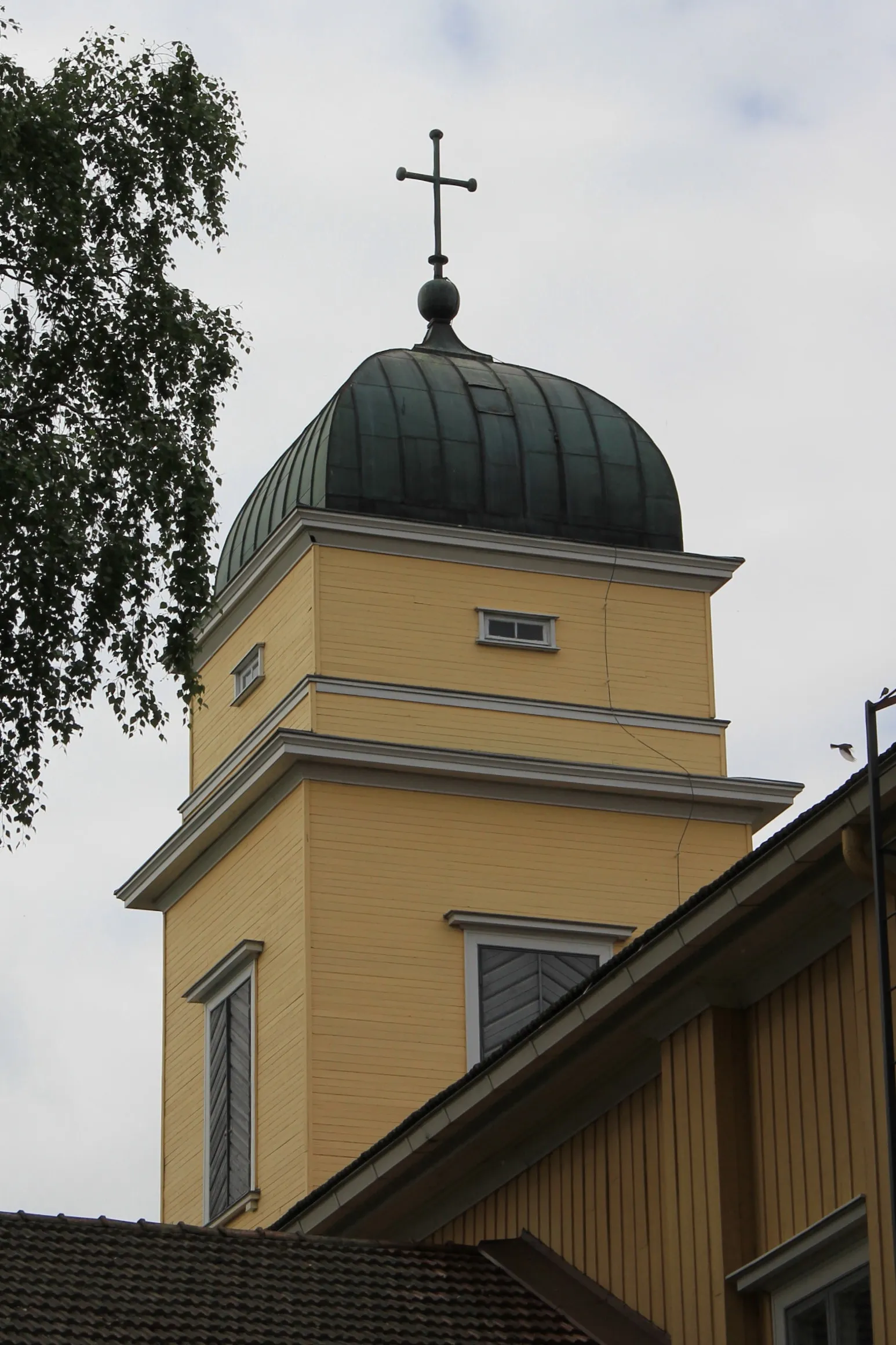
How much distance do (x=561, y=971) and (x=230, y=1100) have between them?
3.28m

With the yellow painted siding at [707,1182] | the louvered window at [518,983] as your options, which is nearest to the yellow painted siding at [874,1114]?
the yellow painted siding at [707,1182]

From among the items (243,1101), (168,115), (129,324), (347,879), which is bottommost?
(243,1101)

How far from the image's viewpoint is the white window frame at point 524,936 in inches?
956

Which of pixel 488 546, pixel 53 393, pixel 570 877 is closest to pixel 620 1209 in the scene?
pixel 53 393

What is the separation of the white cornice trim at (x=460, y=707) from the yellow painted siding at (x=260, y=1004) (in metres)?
0.99

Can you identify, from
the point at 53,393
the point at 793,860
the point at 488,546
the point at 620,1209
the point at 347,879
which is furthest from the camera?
the point at 488,546

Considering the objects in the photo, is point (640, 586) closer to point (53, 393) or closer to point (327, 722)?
point (327, 722)

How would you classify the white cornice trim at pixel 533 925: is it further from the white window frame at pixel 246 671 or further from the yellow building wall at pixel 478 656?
the white window frame at pixel 246 671

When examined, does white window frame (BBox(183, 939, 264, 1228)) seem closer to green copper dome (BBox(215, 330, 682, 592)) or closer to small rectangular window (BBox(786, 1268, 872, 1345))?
green copper dome (BBox(215, 330, 682, 592))

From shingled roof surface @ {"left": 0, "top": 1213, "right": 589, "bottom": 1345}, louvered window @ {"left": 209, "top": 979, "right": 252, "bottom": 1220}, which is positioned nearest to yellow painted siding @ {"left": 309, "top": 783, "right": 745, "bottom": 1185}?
louvered window @ {"left": 209, "top": 979, "right": 252, "bottom": 1220}

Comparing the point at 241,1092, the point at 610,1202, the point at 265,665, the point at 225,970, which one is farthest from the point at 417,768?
the point at 610,1202

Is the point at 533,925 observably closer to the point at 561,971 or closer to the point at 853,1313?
the point at 561,971

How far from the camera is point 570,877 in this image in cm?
2489

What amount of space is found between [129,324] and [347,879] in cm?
696
